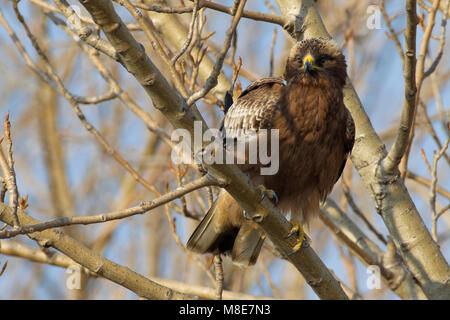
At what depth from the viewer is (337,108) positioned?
4773 mm

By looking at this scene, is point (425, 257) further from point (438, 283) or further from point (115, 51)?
point (115, 51)

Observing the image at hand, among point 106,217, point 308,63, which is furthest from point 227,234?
point 106,217

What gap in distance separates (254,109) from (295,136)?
0.40m

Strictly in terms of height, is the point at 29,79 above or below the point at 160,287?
above

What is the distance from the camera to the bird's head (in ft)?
15.9

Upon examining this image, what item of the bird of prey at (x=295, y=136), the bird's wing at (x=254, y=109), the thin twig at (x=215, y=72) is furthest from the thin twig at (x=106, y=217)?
the bird's wing at (x=254, y=109)

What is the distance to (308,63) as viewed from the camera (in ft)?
15.7

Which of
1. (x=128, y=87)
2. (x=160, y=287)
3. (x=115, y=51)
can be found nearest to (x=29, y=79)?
(x=128, y=87)

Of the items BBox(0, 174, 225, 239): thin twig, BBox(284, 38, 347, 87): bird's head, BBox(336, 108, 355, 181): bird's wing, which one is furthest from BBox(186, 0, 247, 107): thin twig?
BBox(336, 108, 355, 181): bird's wing

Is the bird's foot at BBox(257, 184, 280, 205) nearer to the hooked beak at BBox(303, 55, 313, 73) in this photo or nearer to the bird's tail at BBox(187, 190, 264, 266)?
the bird's tail at BBox(187, 190, 264, 266)

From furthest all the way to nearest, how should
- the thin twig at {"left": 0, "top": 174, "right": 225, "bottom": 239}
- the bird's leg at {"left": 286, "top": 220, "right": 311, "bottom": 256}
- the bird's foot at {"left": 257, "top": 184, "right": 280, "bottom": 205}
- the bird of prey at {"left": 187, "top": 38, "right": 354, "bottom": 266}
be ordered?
the bird of prey at {"left": 187, "top": 38, "right": 354, "bottom": 266}, the bird's leg at {"left": 286, "top": 220, "right": 311, "bottom": 256}, the bird's foot at {"left": 257, "top": 184, "right": 280, "bottom": 205}, the thin twig at {"left": 0, "top": 174, "right": 225, "bottom": 239}

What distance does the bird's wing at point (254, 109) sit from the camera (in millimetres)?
4648
